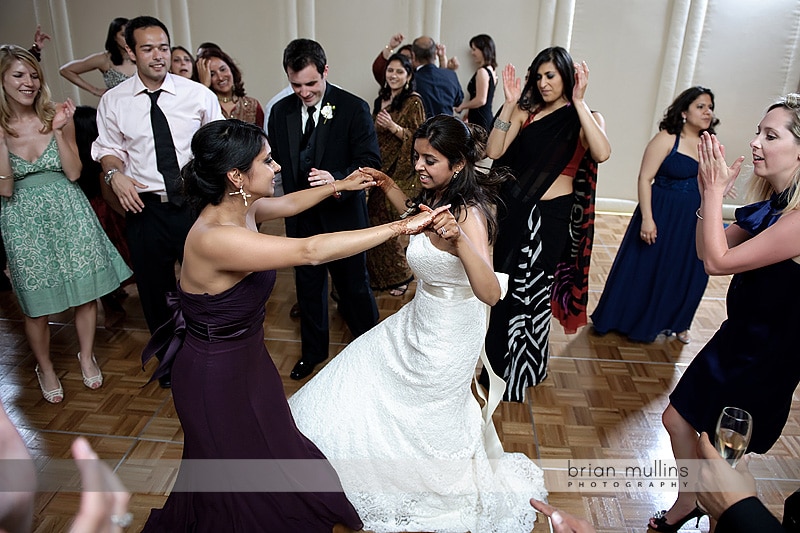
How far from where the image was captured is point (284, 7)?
6320 mm

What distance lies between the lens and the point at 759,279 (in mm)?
2139

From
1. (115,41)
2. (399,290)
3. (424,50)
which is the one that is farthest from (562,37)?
(115,41)

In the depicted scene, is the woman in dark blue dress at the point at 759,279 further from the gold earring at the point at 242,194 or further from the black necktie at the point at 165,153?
the black necktie at the point at 165,153

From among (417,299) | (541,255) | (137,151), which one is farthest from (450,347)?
(137,151)

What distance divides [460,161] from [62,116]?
1962mm

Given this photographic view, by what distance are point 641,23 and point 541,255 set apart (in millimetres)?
3923

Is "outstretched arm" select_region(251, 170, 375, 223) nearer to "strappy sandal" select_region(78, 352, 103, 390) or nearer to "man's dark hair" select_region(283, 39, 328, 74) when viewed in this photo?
"man's dark hair" select_region(283, 39, 328, 74)

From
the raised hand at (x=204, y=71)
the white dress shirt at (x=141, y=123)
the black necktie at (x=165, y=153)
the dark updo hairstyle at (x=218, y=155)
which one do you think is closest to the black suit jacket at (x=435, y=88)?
the raised hand at (x=204, y=71)

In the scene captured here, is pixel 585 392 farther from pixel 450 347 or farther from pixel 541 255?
pixel 450 347

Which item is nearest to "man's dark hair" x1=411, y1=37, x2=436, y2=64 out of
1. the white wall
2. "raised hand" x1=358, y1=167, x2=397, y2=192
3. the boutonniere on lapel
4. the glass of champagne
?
the white wall

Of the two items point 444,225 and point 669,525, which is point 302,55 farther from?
point 669,525

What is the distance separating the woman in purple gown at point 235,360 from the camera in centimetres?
199

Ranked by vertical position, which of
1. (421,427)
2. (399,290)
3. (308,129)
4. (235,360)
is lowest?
(399,290)

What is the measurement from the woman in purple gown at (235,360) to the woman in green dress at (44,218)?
47.7 inches
